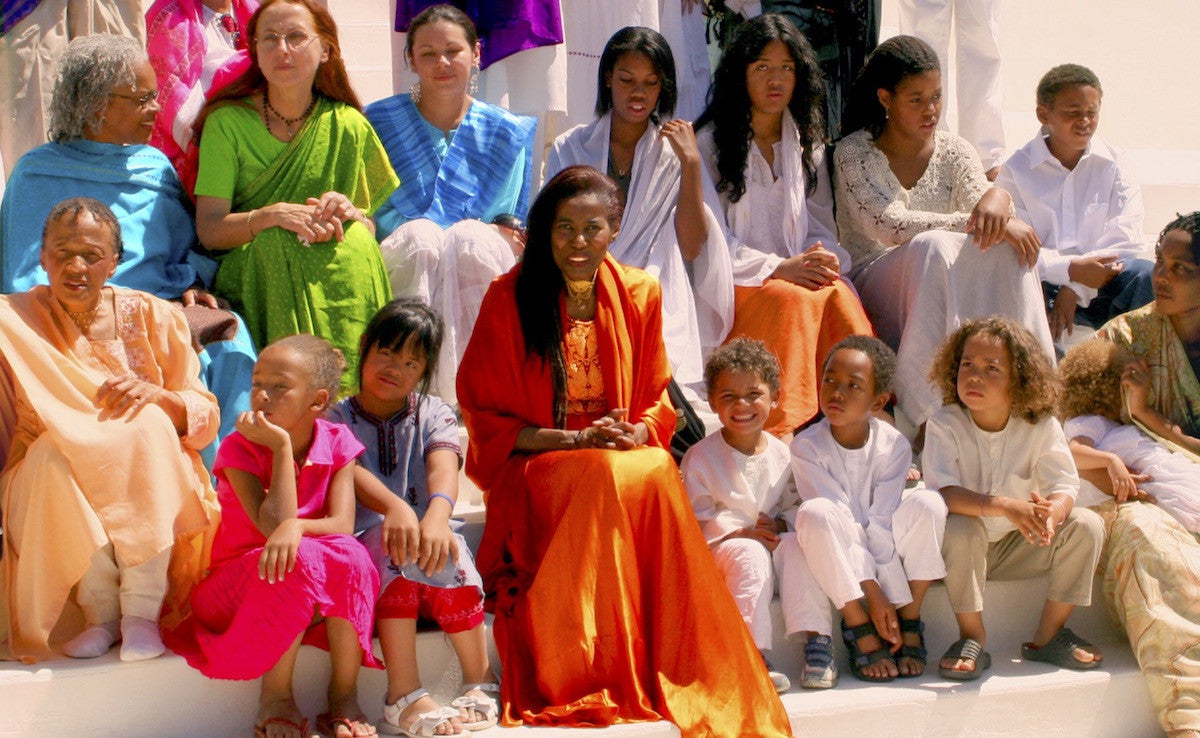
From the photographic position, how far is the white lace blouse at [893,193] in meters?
5.87

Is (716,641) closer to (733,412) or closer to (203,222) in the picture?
(733,412)

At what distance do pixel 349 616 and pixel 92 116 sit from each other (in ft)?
7.26

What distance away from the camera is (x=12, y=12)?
249 inches

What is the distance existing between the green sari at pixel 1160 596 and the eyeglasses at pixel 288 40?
310 cm

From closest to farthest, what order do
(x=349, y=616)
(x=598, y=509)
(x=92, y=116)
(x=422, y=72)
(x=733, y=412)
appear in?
1. (x=349, y=616)
2. (x=598, y=509)
3. (x=733, y=412)
4. (x=92, y=116)
5. (x=422, y=72)

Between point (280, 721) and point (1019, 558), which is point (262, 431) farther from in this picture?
point (1019, 558)

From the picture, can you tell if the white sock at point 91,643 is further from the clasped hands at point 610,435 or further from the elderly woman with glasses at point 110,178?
the clasped hands at point 610,435

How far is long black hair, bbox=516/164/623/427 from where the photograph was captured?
461 centimetres

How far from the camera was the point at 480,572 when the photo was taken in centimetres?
452

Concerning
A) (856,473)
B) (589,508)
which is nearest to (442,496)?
(589,508)

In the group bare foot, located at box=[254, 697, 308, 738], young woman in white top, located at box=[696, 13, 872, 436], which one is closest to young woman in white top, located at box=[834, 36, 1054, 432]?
young woman in white top, located at box=[696, 13, 872, 436]

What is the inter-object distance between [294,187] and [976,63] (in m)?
3.65

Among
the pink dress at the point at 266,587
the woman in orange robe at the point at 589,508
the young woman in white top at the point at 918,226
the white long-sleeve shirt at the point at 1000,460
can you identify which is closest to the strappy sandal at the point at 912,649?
the white long-sleeve shirt at the point at 1000,460

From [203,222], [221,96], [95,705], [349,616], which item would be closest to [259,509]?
[349,616]
